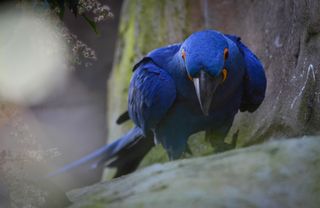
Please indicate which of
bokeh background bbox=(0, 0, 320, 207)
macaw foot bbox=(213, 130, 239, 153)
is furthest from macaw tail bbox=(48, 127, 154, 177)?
macaw foot bbox=(213, 130, 239, 153)

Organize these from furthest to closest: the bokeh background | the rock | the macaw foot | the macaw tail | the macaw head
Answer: the macaw tail < the macaw foot < the macaw head < the bokeh background < the rock

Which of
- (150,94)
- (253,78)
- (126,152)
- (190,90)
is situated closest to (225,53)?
(190,90)

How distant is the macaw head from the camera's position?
3.46m

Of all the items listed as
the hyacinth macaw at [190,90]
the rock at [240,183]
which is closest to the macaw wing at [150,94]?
the hyacinth macaw at [190,90]

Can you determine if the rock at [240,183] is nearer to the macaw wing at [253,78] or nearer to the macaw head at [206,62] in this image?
the macaw head at [206,62]

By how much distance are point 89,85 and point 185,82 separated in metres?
4.19

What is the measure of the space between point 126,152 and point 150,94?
1.16 m

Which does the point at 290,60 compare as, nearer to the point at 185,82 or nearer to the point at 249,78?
the point at 249,78

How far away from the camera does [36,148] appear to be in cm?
278

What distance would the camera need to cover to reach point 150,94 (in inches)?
162

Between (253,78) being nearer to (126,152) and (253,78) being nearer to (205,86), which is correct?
(205,86)

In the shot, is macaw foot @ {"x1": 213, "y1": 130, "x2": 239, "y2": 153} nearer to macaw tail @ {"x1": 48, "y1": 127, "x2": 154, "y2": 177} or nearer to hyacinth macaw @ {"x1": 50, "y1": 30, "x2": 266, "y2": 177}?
hyacinth macaw @ {"x1": 50, "y1": 30, "x2": 266, "y2": 177}

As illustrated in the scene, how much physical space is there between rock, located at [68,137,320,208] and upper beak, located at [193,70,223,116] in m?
1.02

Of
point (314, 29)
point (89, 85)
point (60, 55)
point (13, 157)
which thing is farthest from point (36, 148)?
point (89, 85)
